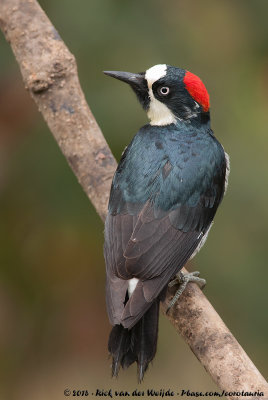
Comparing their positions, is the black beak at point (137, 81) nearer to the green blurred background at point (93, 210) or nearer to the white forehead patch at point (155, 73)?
the white forehead patch at point (155, 73)

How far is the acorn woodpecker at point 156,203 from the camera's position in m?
3.25

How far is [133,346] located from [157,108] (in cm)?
134

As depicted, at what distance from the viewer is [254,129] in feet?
14.6

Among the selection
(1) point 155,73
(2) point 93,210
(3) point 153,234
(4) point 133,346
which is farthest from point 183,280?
(1) point 155,73

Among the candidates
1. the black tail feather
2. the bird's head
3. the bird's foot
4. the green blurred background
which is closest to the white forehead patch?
the bird's head

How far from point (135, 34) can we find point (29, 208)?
1.20 m

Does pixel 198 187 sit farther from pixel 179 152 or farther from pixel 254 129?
pixel 254 129

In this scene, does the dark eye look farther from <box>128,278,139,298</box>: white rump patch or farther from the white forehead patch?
<box>128,278,139,298</box>: white rump patch

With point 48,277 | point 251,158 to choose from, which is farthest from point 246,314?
point 48,277

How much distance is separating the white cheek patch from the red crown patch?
14 cm

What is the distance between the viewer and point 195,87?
3.90 meters

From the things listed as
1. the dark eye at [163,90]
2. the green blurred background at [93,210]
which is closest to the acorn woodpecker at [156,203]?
the dark eye at [163,90]

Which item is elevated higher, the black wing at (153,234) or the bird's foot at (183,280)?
the black wing at (153,234)

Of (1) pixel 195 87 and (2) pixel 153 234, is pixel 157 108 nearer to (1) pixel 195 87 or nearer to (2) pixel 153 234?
(1) pixel 195 87
